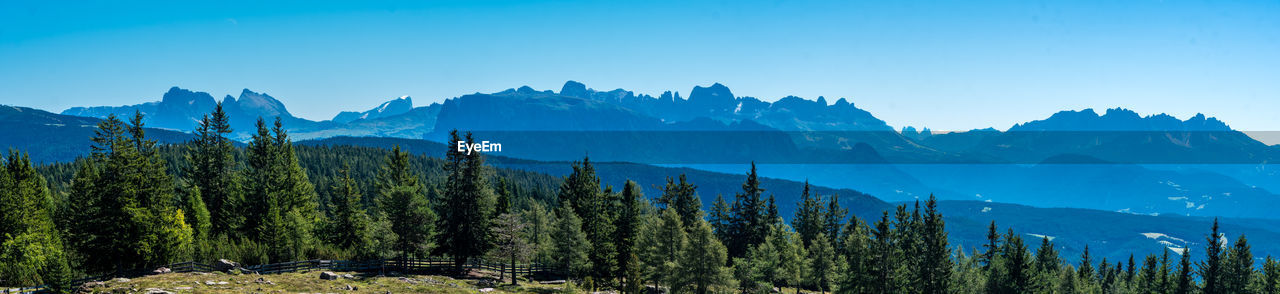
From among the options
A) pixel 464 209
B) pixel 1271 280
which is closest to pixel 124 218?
pixel 464 209

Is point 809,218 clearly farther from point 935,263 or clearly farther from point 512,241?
point 512,241

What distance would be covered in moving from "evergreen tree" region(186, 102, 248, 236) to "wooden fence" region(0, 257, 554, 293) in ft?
49.9

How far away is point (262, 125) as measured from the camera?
7781 cm

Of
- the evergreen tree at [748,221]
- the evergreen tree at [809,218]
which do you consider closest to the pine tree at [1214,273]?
the evergreen tree at [809,218]

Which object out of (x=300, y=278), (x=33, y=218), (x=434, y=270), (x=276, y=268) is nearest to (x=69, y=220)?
(x=33, y=218)

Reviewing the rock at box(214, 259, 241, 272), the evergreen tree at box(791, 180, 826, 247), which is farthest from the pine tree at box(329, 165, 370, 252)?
the evergreen tree at box(791, 180, 826, 247)

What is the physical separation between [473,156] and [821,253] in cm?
4156

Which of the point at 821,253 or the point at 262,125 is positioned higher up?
the point at 262,125

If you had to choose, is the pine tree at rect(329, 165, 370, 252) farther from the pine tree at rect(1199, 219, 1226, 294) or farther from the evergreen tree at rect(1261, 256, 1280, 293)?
the evergreen tree at rect(1261, 256, 1280, 293)

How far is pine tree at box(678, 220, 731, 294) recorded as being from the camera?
216 ft

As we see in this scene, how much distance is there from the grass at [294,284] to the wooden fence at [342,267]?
2.30 meters

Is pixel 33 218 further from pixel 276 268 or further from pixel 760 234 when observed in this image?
pixel 760 234

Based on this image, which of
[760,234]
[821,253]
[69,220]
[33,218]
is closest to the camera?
[33,218]

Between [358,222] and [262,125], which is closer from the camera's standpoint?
[358,222]
